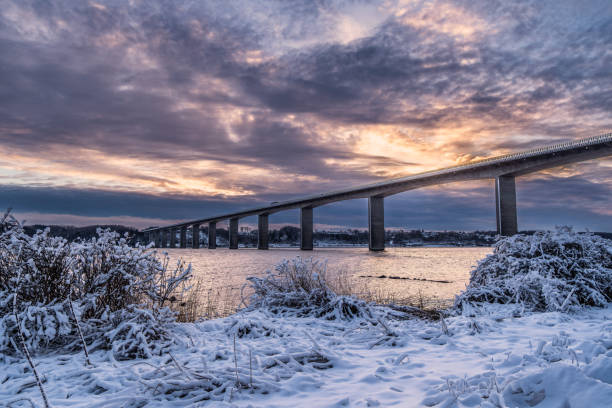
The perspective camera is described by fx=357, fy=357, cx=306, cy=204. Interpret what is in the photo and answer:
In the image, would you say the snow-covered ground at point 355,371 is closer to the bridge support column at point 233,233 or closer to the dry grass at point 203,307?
the dry grass at point 203,307

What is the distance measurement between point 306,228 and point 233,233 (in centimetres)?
2601

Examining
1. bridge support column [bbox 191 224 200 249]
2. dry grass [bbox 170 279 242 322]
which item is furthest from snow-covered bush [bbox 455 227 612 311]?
bridge support column [bbox 191 224 200 249]

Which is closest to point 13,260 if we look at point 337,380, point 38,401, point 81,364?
point 81,364

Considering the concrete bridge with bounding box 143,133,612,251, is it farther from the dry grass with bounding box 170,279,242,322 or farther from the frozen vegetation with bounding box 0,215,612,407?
the frozen vegetation with bounding box 0,215,612,407

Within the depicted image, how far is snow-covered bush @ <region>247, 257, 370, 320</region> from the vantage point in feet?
23.0

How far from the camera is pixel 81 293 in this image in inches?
215

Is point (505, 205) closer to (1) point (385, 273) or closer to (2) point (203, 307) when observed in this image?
(1) point (385, 273)

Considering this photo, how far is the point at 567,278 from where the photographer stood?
7.89 metres

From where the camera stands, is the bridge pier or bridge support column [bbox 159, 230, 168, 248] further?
bridge support column [bbox 159, 230, 168, 248]

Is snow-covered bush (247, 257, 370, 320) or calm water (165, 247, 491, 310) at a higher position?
snow-covered bush (247, 257, 370, 320)

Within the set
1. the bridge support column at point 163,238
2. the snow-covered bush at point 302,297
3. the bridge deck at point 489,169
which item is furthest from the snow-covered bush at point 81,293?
the bridge support column at point 163,238

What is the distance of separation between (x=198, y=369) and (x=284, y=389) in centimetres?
107

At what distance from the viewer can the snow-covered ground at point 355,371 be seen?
9.27ft

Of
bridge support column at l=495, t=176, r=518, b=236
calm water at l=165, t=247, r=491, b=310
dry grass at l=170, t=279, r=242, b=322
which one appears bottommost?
calm water at l=165, t=247, r=491, b=310
